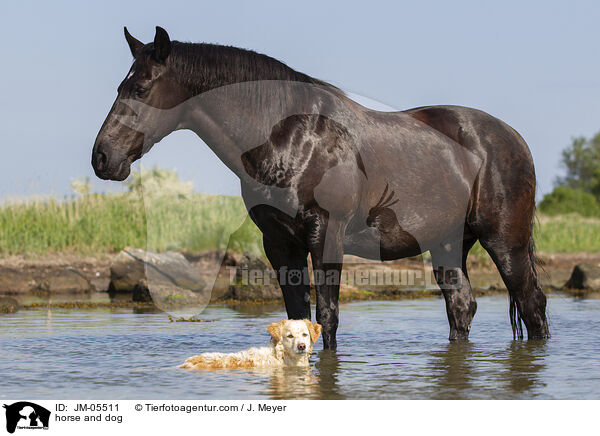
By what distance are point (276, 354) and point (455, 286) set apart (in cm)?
258

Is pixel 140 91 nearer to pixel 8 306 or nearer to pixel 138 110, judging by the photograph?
pixel 138 110

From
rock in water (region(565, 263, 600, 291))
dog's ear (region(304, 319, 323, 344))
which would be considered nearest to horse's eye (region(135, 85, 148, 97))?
dog's ear (region(304, 319, 323, 344))

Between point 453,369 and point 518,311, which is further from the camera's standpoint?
point 518,311

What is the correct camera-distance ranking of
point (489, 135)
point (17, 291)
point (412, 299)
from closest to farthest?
point (489, 135) < point (412, 299) < point (17, 291)

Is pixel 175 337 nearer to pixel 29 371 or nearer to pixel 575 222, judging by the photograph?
pixel 29 371

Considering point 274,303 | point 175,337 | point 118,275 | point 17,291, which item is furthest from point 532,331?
point 17,291

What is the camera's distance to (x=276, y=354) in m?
6.74

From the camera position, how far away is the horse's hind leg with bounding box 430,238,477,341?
855 centimetres

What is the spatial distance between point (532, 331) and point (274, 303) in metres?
5.45

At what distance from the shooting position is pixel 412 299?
14172 mm

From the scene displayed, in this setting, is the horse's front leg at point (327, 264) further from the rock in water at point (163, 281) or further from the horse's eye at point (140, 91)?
the rock in water at point (163, 281)

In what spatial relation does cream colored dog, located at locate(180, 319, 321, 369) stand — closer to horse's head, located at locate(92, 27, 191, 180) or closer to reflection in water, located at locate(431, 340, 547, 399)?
reflection in water, located at locate(431, 340, 547, 399)
